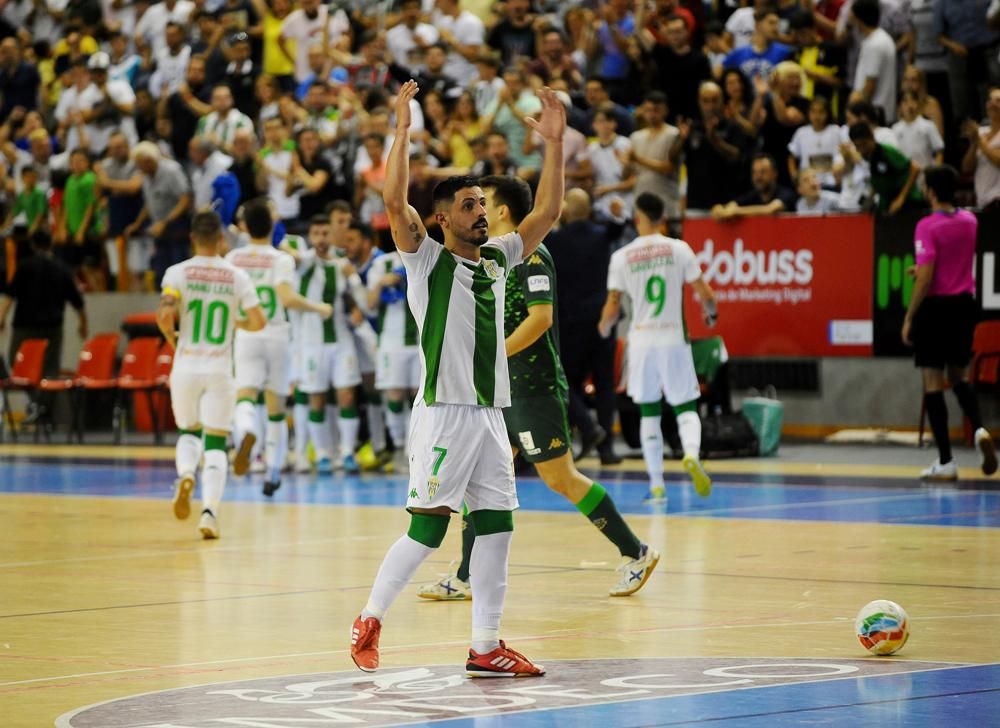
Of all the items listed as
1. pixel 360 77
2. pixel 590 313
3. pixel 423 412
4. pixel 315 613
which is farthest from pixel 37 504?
pixel 360 77

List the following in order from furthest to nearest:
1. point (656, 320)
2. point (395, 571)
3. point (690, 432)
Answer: point (656, 320) → point (690, 432) → point (395, 571)

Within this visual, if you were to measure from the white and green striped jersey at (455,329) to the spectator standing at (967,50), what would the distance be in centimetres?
1570

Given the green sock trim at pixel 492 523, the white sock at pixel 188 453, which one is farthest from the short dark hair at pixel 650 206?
the green sock trim at pixel 492 523

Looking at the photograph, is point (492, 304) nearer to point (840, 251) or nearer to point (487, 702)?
point (487, 702)

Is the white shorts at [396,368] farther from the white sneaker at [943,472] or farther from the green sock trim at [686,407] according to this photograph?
the white sneaker at [943,472]

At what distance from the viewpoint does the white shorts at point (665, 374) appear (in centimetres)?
1591

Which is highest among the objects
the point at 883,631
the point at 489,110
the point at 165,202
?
the point at 489,110

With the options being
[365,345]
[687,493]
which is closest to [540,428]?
[687,493]

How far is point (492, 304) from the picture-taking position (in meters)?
8.16

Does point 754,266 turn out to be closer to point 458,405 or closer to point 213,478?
point 213,478

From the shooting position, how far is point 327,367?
66.8 ft

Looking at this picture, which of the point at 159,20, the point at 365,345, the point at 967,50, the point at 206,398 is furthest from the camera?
the point at 159,20

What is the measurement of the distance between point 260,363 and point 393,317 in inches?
110

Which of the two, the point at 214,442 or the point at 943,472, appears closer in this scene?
the point at 214,442
